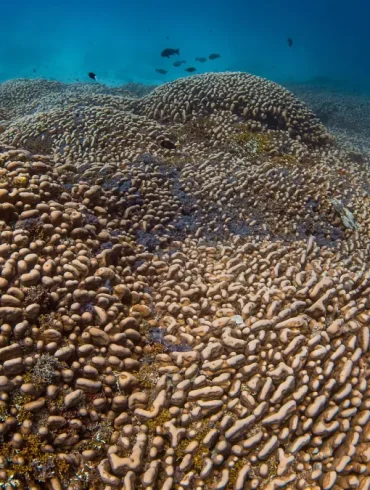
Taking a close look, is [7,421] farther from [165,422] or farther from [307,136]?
[307,136]

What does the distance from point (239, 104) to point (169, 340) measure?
7030 millimetres

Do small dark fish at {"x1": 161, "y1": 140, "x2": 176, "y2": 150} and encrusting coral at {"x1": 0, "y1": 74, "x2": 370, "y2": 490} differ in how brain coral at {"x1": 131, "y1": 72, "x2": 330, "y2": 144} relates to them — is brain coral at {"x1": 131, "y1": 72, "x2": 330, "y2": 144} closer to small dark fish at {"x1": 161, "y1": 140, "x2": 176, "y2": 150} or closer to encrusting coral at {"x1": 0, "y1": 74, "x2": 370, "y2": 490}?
small dark fish at {"x1": 161, "y1": 140, "x2": 176, "y2": 150}

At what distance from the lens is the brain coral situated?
8.39 meters

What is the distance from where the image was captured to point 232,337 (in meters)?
3.23

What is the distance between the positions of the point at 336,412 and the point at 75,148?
19.8ft

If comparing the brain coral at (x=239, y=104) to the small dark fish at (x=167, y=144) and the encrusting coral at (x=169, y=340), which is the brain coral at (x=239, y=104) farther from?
the encrusting coral at (x=169, y=340)

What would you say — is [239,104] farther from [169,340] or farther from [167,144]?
[169,340]

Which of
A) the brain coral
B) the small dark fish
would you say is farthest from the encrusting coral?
the brain coral

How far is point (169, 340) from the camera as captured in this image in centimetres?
340

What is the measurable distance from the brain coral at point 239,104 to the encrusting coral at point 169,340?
379 centimetres

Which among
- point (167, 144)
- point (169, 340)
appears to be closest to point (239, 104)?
point (167, 144)

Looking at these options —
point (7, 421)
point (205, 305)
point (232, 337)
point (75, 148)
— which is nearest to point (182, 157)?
point (75, 148)

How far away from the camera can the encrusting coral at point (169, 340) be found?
262 cm

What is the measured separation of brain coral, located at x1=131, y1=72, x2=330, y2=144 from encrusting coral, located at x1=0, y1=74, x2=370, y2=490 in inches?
149
